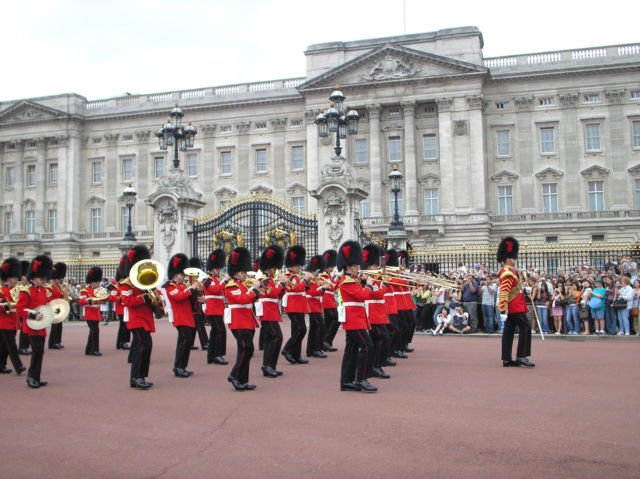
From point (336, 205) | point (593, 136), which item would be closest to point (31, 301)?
point (336, 205)

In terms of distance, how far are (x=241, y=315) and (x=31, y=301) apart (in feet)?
10.5

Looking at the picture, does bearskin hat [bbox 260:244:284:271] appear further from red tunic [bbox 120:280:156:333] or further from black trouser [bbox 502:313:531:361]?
black trouser [bbox 502:313:531:361]

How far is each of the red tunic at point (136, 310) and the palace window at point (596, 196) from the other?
39186 millimetres

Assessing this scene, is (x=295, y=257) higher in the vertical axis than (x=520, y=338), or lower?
higher

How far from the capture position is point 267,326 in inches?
406

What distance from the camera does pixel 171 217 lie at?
2212 cm

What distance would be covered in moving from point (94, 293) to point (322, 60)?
35952mm

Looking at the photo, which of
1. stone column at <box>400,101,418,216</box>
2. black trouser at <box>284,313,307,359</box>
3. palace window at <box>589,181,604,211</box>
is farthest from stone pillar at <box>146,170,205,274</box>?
palace window at <box>589,181,604,211</box>

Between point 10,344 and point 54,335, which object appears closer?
point 10,344

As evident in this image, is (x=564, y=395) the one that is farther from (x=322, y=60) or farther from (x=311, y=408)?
(x=322, y=60)

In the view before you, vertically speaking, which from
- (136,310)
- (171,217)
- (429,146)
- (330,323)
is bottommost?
(330,323)

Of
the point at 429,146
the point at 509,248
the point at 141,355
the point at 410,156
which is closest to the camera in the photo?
the point at 141,355

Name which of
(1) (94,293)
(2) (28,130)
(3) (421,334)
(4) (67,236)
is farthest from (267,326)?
(2) (28,130)

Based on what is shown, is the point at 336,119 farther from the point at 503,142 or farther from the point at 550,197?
the point at 550,197
